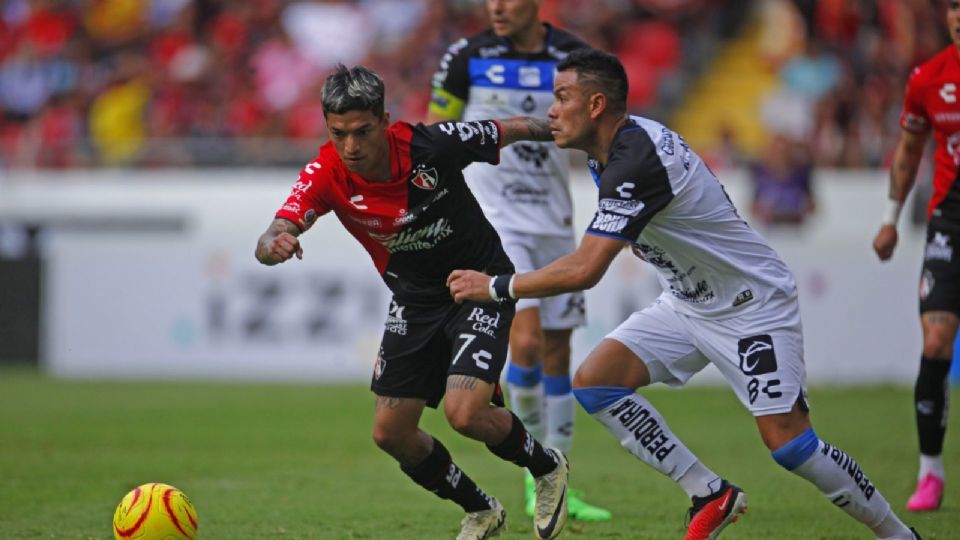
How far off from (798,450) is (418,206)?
7.12 ft

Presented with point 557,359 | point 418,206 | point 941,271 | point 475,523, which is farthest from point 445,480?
point 941,271

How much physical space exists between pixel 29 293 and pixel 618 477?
37.5 feet

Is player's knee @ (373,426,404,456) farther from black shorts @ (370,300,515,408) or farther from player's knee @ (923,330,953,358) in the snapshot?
player's knee @ (923,330,953,358)

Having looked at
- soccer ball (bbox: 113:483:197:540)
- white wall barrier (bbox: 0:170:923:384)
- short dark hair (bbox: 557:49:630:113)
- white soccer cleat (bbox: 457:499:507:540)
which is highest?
short dark hair (bbox: 557:49:630:113)

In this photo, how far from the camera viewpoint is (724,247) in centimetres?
642

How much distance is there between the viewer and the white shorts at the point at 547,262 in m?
8.64

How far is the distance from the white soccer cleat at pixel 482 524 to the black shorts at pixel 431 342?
22.3 inches

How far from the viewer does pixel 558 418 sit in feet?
28.4

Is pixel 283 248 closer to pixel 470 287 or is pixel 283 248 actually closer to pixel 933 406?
pixel 470 287

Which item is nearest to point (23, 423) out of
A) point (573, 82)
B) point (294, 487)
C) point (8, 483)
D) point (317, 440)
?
point (317, 440)

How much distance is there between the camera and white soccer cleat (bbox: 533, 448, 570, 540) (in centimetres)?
678

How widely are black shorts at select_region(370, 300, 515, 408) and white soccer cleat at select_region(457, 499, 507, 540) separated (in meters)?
0.57

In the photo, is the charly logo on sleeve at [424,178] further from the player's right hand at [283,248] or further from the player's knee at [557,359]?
the player's knee at [557,359]

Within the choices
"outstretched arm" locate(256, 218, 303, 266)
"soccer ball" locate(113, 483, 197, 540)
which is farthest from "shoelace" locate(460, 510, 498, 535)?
"outstretched arm" locate(256, 218, 303, 266)
